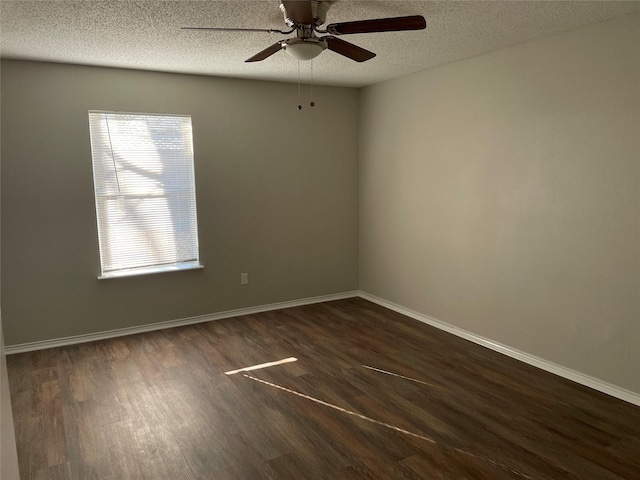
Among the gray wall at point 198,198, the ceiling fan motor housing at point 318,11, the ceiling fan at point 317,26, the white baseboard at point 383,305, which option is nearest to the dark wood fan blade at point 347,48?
the ceiling fan at point 317,26

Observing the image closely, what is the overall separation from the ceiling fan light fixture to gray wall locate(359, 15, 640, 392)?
1786mm

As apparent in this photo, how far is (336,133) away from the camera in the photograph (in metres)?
5.17

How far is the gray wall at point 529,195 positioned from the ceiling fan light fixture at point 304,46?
5.86 feet

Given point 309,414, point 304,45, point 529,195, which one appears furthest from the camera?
point 529,195

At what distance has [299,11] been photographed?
2.21m

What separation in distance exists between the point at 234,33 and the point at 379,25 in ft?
3.92

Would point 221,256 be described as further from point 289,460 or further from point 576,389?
point 576,389

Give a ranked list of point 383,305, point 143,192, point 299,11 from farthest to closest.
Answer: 1. point 383,305
2. point 143,192
3. point 299,11

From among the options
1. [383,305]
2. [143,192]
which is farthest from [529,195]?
[143,192]

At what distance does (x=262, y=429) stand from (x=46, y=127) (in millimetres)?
3056

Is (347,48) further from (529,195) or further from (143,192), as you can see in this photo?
(143,192)

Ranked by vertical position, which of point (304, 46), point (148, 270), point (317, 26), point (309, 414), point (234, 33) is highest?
point (234, 33)

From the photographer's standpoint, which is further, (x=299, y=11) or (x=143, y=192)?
(x=143, y=192)

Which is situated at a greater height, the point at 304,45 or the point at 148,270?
the point at 304,45
